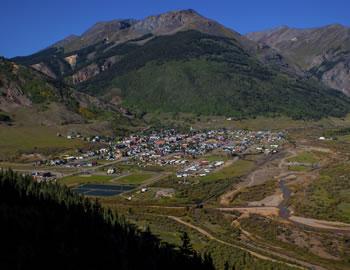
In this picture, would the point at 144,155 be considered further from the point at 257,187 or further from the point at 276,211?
the point at 276,211

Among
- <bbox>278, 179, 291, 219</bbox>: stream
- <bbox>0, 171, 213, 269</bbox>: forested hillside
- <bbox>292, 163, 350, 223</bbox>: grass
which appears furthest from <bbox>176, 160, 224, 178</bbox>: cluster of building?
<bbox>0, 171, 213, 269</bbox>: forested hillside

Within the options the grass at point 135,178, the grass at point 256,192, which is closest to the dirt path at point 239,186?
the grass at point 256,192

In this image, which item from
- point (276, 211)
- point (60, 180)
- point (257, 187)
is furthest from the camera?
point (60, 180)

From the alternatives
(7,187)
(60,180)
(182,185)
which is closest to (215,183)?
(182,185)

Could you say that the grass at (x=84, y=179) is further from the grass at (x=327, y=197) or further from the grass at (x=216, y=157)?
the grass at (x=327, y=197)

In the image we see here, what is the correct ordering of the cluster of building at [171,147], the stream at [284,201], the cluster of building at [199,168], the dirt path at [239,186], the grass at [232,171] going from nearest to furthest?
the stream at [284,201]
the dirt path at [239,186]
the grass at [232,171]
the cluster of building at [199,168]
the cluster of building at [171,147]
